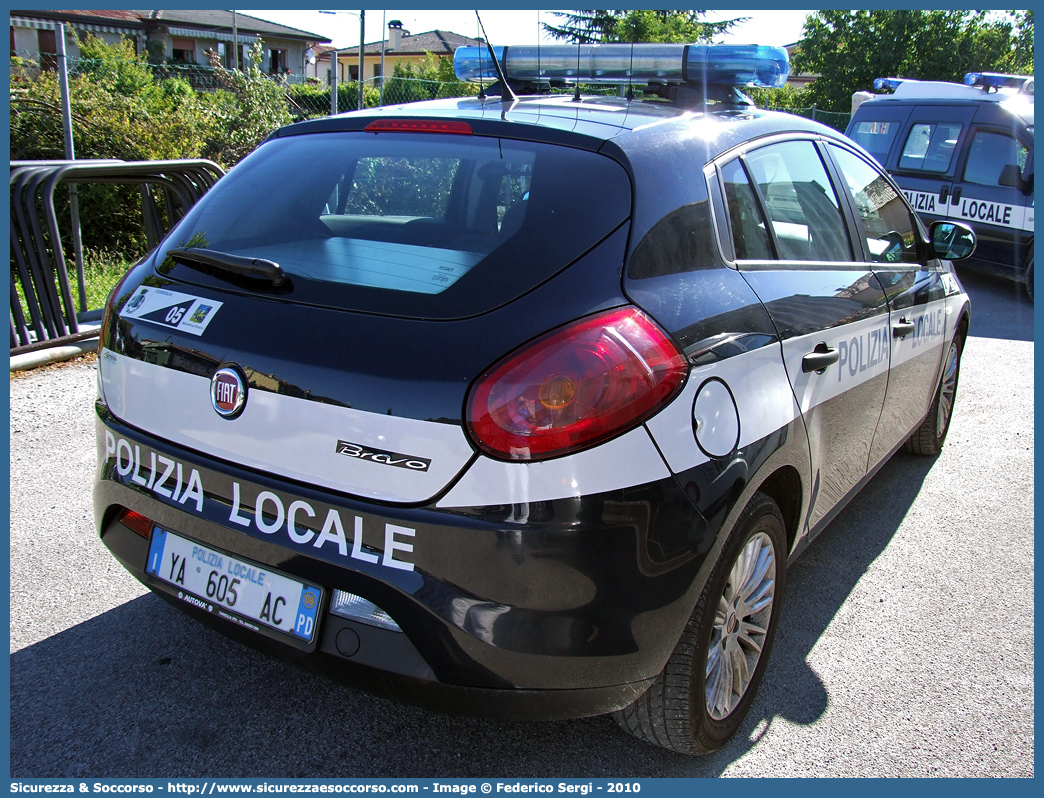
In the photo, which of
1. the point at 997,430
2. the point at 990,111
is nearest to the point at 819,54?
the point at 990,111

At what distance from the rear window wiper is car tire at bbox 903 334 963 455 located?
3.54 metres

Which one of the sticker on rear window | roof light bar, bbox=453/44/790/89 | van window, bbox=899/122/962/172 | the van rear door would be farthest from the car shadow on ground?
van window, bbox=899/122/962/172

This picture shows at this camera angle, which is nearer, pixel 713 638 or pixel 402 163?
pixel 713 638

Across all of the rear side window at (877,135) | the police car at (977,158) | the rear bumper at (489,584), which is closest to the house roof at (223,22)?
the rear side window at (877,135)

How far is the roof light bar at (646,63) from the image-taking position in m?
3.07

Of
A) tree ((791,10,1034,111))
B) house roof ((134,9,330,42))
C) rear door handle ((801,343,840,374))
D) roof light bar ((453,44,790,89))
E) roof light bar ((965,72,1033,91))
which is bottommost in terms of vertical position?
rear door handle ((801,343,840,374))

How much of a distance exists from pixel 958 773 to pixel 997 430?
11.1ft

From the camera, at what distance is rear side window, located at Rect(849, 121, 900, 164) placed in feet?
35.6

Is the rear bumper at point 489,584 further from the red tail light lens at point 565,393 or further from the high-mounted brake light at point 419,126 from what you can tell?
the high-mounted brake light at point 419,126

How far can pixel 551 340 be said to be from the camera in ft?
6.02

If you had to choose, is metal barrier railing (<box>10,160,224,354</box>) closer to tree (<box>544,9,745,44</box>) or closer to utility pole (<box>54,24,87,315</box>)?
utility pole (<box>54,24,87,315</box>)

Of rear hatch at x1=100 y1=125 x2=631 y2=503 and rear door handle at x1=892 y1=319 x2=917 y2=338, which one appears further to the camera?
rear door handle at x1=892 y1=319 x2=917 y2=338

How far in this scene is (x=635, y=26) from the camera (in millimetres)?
28266

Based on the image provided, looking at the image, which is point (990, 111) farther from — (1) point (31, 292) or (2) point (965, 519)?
(1) point (31, 292)
